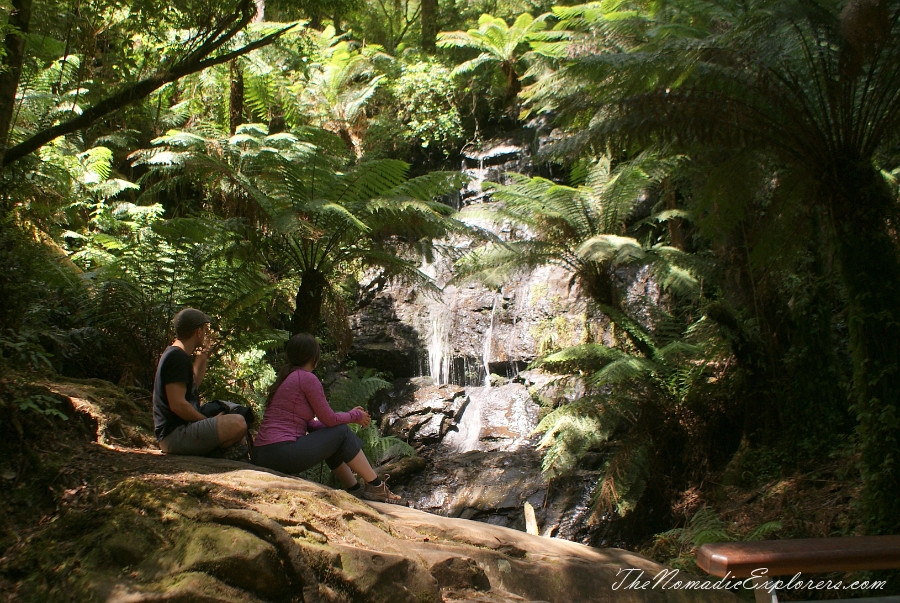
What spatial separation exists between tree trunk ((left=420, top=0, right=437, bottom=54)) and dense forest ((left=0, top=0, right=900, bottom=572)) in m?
5.99

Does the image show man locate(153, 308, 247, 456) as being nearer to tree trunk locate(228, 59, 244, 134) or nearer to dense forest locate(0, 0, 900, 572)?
dense forest locate(0, 0, 900, 572)

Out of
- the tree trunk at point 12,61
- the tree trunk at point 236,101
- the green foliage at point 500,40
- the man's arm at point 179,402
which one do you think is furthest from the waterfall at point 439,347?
the tree trunk at point 12,61

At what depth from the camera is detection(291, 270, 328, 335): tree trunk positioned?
505cm

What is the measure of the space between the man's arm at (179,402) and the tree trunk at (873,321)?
11.1 ft

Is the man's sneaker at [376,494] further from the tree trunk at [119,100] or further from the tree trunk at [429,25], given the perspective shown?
the tree trunk at [429,25]

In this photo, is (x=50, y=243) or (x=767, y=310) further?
(x=50, y=243)

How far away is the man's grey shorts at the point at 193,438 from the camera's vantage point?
3133 millimetres

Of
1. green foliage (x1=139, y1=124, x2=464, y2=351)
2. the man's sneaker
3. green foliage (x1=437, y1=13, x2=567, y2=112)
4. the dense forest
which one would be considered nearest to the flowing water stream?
the dense forest

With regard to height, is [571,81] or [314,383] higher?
[571,81]

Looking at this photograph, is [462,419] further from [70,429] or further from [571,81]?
[70,429]

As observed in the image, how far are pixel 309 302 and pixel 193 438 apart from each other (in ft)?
6.87

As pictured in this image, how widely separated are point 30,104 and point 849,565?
913 centimetres

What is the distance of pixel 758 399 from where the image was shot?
5266mm

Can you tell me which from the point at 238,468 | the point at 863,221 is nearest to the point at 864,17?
the point at 863,221
